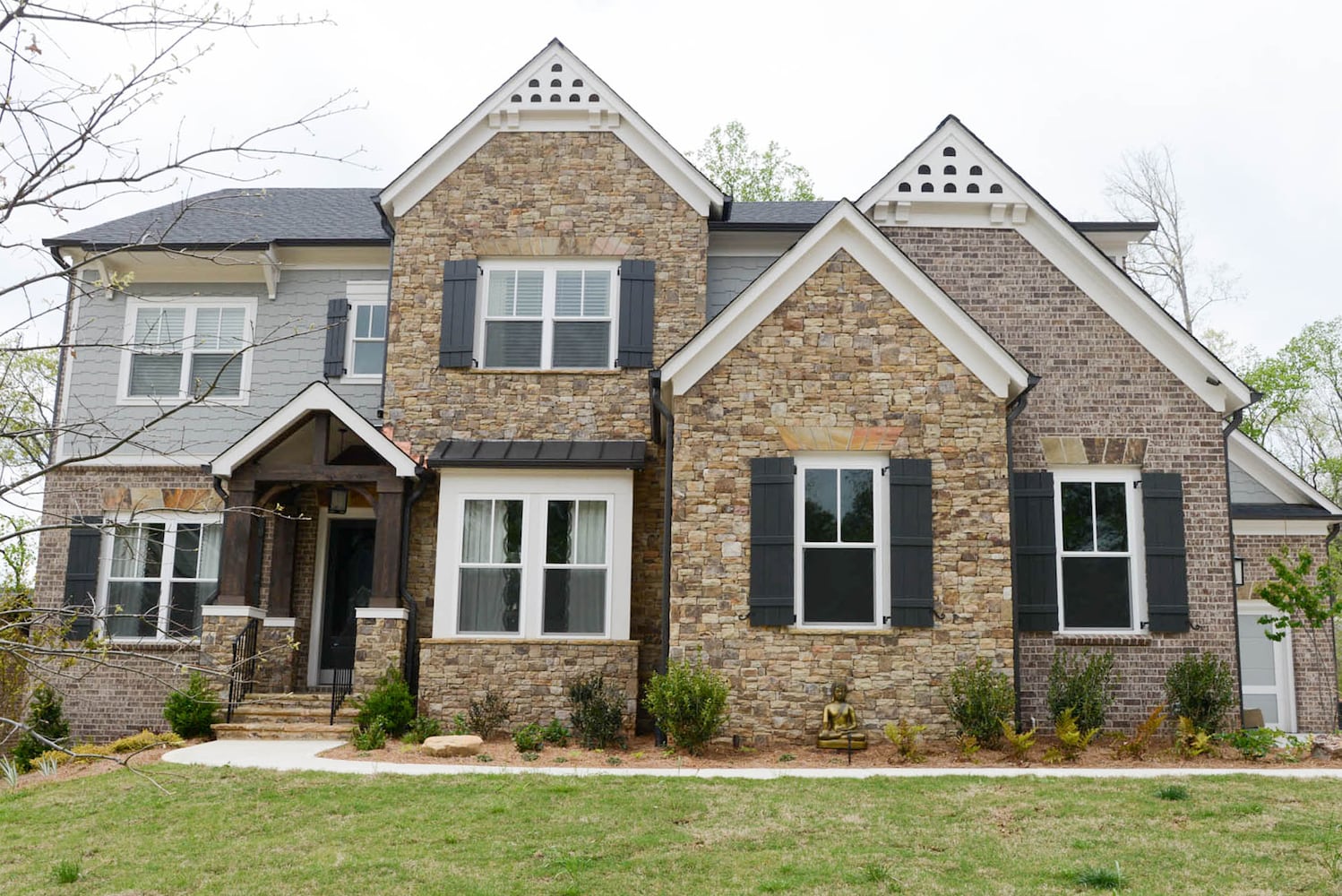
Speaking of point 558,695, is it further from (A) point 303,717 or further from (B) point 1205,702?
(B) point 1205,702

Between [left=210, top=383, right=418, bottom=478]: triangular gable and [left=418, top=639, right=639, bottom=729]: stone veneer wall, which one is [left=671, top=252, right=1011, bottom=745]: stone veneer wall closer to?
[left=418, top=639, right=639, bottom=729]: stone veneer wall

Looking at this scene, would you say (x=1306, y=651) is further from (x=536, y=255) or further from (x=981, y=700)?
(x=536, y=255)

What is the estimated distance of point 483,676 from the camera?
13570mm

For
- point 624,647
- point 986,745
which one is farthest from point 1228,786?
point 624,647

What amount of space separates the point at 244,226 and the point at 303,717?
7475 mm

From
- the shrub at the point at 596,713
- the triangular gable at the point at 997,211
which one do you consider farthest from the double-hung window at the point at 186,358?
the triangular gable at the point at 997,211

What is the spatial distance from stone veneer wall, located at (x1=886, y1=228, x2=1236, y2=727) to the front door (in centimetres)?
828

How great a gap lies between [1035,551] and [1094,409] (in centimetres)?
195

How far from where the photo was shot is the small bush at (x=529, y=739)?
12.4 m

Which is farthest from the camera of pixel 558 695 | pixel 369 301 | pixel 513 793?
pixel 369 301

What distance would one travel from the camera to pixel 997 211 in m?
14.5

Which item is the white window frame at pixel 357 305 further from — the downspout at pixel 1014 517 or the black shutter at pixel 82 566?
the downspout at pixel 1014 517

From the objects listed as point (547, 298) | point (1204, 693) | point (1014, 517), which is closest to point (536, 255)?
point (547, 298)

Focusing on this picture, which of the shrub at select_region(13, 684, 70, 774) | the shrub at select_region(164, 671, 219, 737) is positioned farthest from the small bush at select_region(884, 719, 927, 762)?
the shrub at select_region(13, 684, 70, 774)
